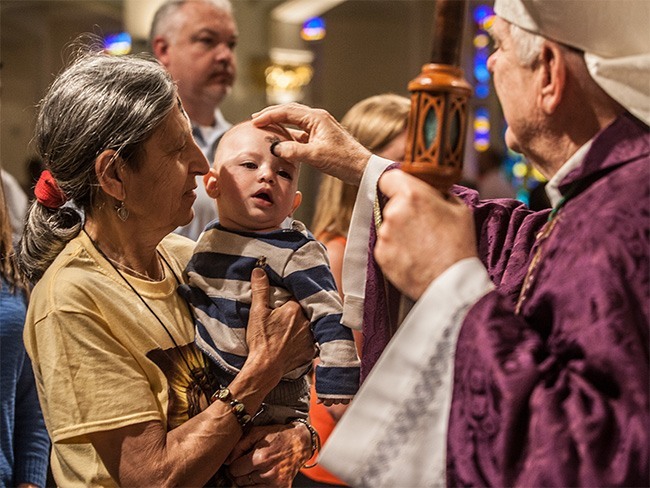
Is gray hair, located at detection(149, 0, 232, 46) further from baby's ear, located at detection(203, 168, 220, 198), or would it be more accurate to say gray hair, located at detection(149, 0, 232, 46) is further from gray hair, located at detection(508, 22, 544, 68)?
gray hair, located at detection(508, 22, 544, 68)

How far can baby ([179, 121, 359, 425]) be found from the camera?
252cm

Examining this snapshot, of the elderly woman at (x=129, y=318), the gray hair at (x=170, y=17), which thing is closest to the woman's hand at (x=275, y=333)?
the elderly woman at (x=129, y=318)

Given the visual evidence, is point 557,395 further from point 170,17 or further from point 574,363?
point 170,17

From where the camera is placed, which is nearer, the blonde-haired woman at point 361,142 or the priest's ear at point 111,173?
the priest's ear at point 111,173

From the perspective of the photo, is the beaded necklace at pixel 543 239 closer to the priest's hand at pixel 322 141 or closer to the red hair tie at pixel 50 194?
the priest's hand at pixel 322 141

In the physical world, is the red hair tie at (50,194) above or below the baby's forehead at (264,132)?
below

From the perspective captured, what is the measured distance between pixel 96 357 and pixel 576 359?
1115mm

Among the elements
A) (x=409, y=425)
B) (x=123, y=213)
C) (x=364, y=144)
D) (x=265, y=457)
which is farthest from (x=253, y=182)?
(x=364, y=144)

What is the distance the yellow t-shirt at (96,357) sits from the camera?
2258 millimetres

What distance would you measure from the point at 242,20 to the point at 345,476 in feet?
26.5

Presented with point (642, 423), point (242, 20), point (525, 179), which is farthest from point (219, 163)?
point (525, 179)

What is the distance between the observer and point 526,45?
1986 millimetres

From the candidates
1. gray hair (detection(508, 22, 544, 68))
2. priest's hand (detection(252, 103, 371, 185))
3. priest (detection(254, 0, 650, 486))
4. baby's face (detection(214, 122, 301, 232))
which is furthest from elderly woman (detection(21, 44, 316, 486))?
gray hair (detection(508, 22, 544, 68))

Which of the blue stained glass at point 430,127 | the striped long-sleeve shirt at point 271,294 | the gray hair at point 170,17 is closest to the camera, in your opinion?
the blue stained glass at point 430,127
